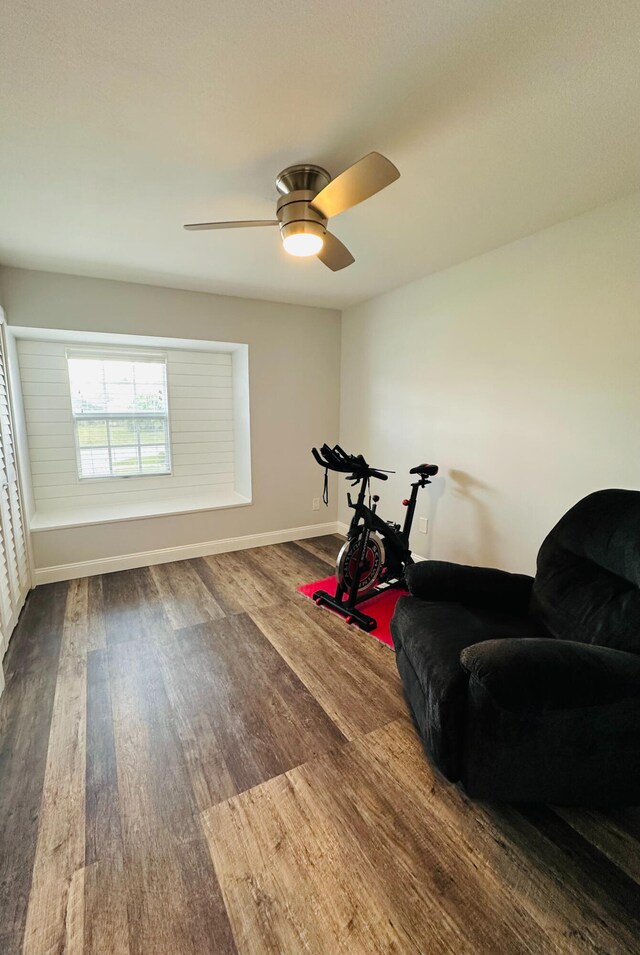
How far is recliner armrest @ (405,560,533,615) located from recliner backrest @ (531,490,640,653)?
79 mm

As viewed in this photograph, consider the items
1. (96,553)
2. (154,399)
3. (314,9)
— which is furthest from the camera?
(154,399)

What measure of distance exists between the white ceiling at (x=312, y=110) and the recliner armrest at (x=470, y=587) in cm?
185

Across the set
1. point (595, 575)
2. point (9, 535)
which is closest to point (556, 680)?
point (595, 575)

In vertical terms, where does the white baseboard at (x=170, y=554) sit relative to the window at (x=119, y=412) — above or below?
below

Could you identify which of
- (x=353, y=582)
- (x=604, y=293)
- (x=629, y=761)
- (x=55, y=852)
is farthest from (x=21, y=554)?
(x=604, y=293)

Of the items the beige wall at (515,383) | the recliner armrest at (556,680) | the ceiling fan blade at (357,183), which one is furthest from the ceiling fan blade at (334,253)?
the recliner armrest at (556,680)

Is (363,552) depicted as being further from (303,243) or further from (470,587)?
(303,243)

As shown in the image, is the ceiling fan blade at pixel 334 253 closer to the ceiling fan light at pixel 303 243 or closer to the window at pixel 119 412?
the ceiling fan light at pixel 303 243

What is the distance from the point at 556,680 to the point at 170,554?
3.23 metres

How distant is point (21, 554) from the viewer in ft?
9.23

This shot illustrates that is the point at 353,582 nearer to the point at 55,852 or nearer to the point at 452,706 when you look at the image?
the point at 452,706

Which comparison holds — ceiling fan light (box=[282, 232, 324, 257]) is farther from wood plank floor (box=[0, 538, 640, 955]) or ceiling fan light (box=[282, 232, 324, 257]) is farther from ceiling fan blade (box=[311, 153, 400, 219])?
wood plank floor (box=[0, 538, 640, 955])

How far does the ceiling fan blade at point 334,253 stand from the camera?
71.2 inches

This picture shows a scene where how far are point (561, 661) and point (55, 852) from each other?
1.75 meters
